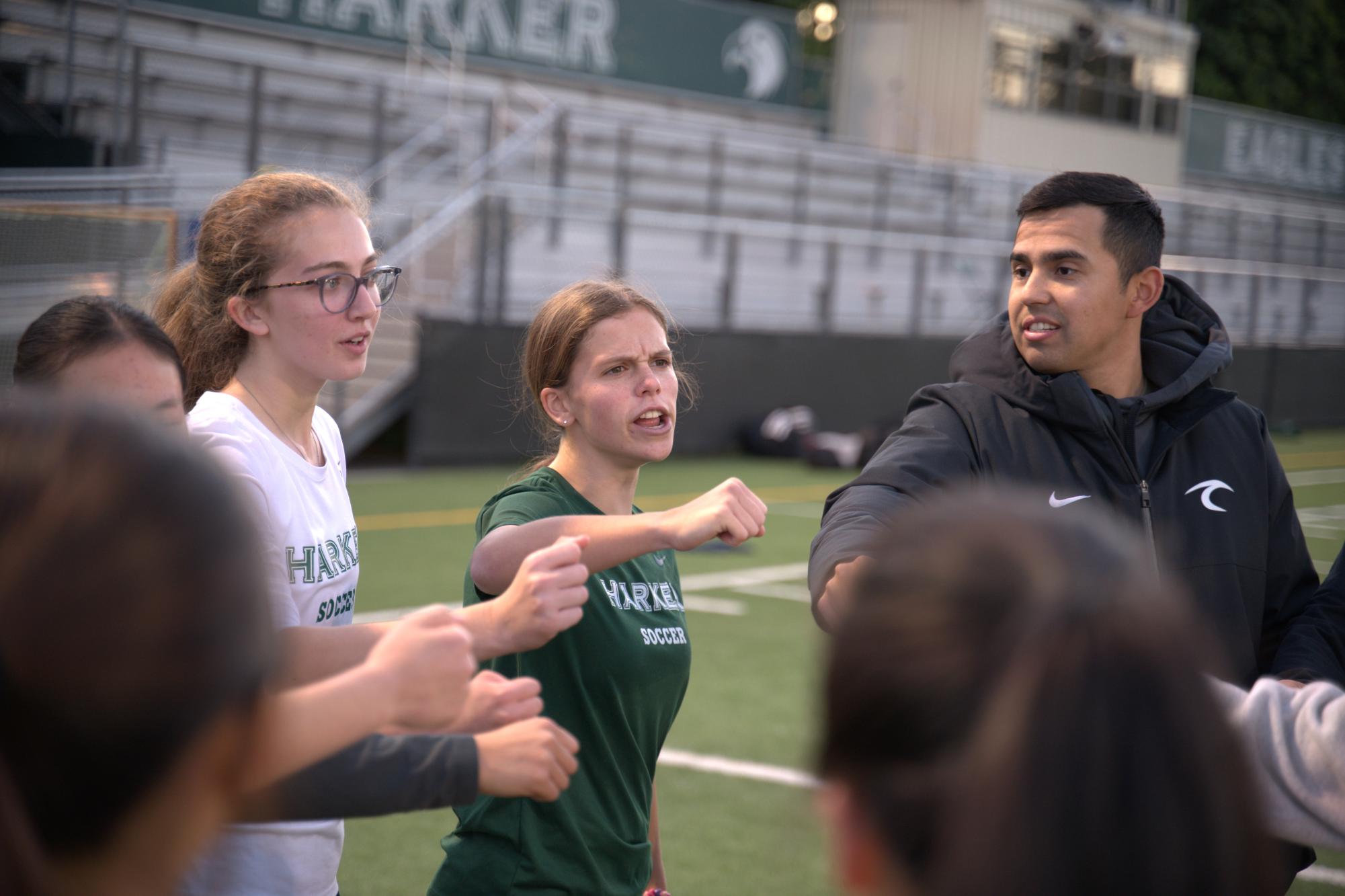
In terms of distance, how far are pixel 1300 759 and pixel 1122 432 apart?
50.6 inches

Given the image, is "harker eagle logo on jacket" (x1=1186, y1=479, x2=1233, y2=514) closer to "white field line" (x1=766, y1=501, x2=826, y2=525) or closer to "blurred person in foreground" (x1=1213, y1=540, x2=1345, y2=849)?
"blurred person in foreground" (x1=1213, y1=540, x2=1345, y2=849)

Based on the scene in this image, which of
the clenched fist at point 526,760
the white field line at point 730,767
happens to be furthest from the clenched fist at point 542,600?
the white field line at point 730,767

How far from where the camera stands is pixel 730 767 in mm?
5730

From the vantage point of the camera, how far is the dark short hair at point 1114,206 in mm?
3264

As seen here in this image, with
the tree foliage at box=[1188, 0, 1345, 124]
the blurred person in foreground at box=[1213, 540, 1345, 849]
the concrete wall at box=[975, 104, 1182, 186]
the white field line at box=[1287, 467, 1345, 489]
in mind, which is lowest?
the white field line at box=[1287, 467, 1345, 489]

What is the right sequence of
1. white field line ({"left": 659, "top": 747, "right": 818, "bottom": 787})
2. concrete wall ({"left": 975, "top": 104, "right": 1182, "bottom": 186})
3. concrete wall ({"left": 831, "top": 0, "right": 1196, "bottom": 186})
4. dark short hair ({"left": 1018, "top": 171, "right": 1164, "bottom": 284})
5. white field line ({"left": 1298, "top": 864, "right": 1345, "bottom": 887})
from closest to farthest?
dark short hair ({"left": 1018, "top": 171, "right": 1164, "bottom": 284}) → white field line ({"left": 1298, "top": 864, "right": 1345, "bottom": 887}) → white field line ({"left": 659, "top": 747, "right": 818, "bottom": 787}) → concrete wall ({"left": 831, "top": 0, "right": 1196, "bottom": 186}) → concrete wall ({"left": 975, "top": 104, "right": 1182, "bottom": 186})

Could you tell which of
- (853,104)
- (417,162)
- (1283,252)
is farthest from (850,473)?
(1283,252)

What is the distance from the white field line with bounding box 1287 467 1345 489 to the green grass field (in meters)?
0.27

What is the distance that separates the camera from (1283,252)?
34156 millimetres

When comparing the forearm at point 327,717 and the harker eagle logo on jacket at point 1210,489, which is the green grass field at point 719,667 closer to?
the forearm at point 327,717

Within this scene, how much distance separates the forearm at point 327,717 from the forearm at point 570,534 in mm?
777

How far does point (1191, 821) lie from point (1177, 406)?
7.52 feet

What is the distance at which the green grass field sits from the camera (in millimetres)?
4602

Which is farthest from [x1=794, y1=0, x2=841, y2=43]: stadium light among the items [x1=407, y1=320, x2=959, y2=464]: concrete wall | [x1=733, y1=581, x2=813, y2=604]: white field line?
[x1=733, y1=581, x2=813, y2=604]: white field line
